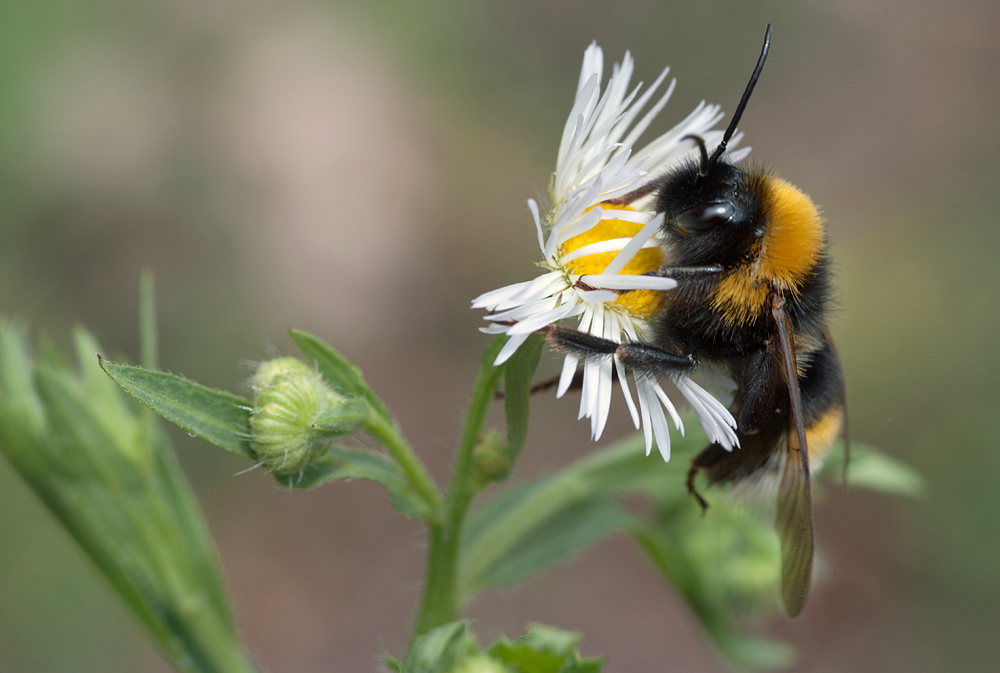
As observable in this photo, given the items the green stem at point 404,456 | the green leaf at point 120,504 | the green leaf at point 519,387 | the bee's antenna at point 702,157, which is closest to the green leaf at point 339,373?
the green stem at point 404,456

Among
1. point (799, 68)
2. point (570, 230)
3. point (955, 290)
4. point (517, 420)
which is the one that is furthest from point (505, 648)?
point (799, 68)

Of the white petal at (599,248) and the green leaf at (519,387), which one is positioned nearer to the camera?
the green leaf at (519,387)

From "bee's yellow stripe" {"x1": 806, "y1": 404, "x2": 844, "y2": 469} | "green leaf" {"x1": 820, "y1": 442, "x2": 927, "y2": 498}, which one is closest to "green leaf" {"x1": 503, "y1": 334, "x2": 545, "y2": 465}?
"bee's yellow stripe" {"x1": 806, "y1": 404, "x2": 844, "y2": 469}

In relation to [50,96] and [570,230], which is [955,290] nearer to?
[570,230]

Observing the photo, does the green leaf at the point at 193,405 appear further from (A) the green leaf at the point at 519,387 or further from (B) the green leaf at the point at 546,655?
(B) the green leaf at the point at 546,655

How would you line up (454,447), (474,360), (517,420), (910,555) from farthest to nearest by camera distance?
(474,360), (910,555), (454,447), (517,420)

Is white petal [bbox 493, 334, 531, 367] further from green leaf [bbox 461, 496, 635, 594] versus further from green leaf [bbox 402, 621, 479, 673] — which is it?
green leaf [bbox 461, 496, 635, 594]
